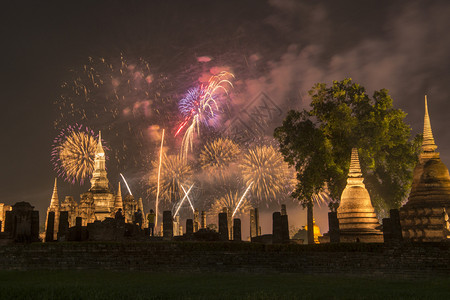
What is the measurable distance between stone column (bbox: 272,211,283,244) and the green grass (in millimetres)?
4081

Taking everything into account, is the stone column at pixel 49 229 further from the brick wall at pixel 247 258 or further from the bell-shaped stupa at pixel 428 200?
the bell-shaped stupa at pixel 428 200

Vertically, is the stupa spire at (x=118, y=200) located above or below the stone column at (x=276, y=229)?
above

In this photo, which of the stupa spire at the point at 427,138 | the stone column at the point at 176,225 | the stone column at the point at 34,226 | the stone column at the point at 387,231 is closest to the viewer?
the stone column at the point at 387,231

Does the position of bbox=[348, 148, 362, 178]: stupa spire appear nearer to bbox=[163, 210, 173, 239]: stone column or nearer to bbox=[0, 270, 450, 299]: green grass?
bbox=[163, 210, 173, 239]: stone column

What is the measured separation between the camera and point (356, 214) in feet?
90.8

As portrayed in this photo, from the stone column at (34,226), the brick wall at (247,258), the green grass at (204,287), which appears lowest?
the green grass at (204,287)

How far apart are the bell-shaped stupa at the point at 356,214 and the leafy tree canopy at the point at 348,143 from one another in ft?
9.55

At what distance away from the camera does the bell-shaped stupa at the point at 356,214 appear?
26953mm

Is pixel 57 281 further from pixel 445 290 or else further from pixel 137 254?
pixel 445 290

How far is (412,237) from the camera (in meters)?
26.5

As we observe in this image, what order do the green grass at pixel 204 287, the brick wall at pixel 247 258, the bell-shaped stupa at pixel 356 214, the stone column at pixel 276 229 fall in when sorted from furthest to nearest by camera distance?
the bell-shaped stupa at pixel 356 214, the stone column at pixel 276 229, the brick wall at pixel 247 258, the green grass at pixel 204 287

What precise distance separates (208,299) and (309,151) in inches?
946

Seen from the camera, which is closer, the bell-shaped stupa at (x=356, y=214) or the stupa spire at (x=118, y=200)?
the bell-shaped stupa at (x=356, y=214)

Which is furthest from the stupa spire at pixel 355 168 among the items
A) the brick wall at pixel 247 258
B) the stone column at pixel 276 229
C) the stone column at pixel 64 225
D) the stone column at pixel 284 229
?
the stone column at pixel 64 225
